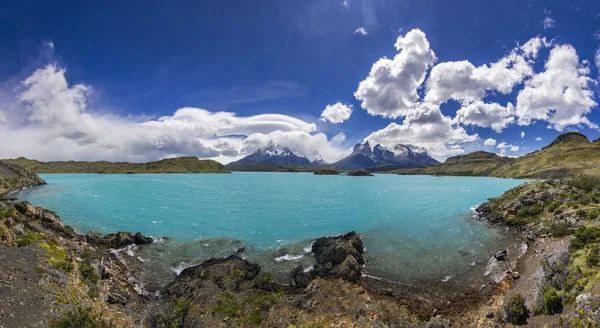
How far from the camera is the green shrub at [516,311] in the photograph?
1538cm

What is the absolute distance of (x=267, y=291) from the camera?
22031 millimetres

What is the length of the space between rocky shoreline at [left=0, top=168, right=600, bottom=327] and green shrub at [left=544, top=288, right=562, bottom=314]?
7 centimetres

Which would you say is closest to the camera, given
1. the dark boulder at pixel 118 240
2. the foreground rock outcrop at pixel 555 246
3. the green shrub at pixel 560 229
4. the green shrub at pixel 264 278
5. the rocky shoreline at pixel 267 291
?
the rocky shoreline at pixel 267 291

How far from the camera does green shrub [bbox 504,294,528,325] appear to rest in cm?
1538

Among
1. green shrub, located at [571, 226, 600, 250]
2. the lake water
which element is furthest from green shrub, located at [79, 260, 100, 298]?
green shrub, located at [571, 226, 600, 250]

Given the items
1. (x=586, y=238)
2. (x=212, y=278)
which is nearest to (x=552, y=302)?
(x=586, y=238)

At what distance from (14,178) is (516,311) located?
174 m

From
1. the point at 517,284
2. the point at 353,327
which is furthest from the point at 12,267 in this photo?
the point at 517,284

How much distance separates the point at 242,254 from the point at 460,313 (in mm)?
23384

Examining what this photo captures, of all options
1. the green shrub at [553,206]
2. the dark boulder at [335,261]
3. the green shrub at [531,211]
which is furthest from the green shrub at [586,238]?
the green shrub at [531,211]

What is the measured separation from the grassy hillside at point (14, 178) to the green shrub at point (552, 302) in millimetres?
145671

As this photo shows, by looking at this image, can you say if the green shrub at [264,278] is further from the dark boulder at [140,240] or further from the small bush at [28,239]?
the dark boulder at [140,240]

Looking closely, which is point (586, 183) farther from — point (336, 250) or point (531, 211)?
point (336, 250)

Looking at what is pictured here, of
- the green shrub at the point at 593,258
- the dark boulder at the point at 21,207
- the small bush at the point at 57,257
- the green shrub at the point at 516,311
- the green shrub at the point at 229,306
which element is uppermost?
the dark boulder at the point at 21,207
